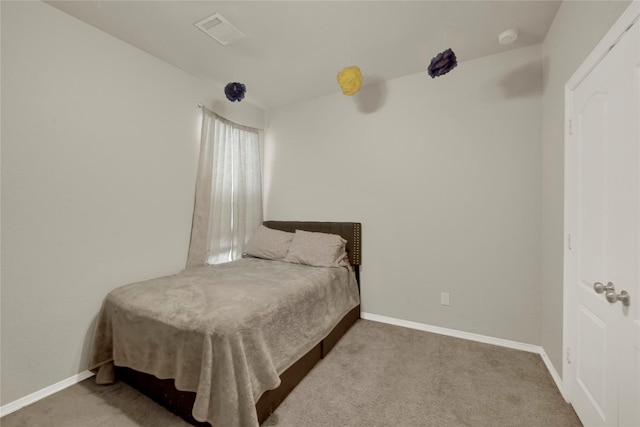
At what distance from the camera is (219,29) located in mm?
2016

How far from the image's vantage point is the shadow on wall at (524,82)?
220 cm

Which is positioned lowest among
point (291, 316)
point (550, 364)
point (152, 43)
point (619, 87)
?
point (550, 364)

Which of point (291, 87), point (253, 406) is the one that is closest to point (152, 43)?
point (291, 87)

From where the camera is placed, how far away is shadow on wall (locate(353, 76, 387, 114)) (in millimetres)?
2830

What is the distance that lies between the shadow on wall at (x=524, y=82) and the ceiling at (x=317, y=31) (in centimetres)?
20

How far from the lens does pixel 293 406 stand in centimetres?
161

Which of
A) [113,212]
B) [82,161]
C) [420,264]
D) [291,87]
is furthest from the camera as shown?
[291,87]

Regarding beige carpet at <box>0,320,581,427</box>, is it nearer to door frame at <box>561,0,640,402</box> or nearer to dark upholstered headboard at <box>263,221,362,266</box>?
door frame at <box>561,0,640,402</box>

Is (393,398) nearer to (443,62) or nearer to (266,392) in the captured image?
(266,392)

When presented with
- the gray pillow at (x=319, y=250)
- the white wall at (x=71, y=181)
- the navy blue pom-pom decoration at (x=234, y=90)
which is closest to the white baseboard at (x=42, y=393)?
the white wall at (x=71, y=181)

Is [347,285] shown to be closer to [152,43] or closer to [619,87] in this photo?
[619,87]

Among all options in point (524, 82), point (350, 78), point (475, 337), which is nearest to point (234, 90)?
point (350, 78)

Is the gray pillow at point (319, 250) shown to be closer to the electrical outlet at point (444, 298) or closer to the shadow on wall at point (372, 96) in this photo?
the electrical outlet at point (444, 298)

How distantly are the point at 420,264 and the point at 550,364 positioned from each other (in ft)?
3.78
